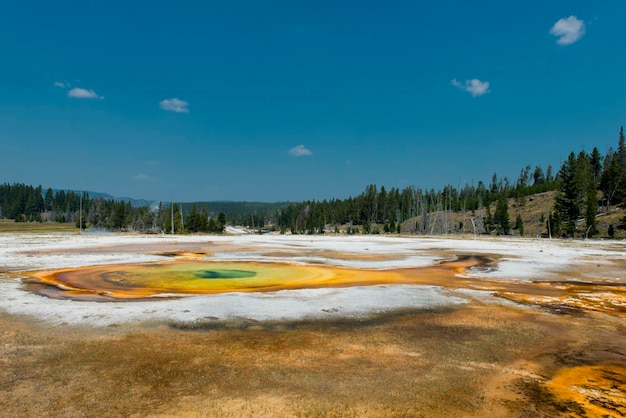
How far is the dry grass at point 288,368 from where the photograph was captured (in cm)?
564

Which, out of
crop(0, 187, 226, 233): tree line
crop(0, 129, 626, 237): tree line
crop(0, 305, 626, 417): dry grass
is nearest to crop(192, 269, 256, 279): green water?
crop(0, 305, 626, 417): dry grass

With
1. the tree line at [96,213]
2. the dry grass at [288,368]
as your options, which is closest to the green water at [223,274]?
the dry grass at [288,368]

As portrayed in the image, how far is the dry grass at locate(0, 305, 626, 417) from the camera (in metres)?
5.64

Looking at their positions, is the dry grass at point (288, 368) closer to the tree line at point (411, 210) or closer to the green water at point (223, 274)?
the green water at point (223, 274)

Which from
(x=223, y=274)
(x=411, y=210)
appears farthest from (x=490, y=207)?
(x=223, y=274)

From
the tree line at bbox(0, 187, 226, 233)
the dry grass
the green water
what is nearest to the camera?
the dry grass

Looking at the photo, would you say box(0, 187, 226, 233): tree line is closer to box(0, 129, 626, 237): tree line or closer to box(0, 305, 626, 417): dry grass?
box(0, 129, 626, 237): tree line

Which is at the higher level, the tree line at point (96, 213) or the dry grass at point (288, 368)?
the tree line at point (96, 213)

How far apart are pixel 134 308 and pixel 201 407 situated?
7.09 meters

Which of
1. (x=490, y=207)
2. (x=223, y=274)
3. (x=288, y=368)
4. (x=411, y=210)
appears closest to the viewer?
(x=288, y=368)

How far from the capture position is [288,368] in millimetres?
7105

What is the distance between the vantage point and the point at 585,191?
296 ft

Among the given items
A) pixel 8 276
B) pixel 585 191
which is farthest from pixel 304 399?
pixel 585 191

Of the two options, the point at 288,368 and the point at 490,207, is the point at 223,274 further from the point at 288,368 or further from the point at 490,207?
the point at 490,207
